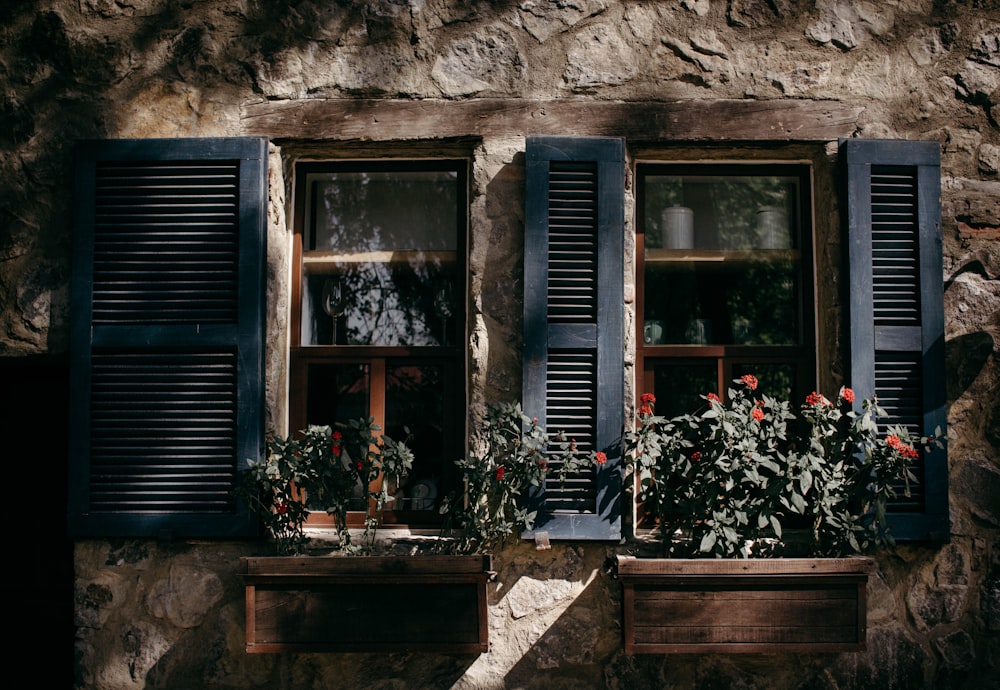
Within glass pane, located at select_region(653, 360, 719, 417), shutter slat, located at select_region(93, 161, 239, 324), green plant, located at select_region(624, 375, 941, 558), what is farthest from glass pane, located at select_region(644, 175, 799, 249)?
shutter slat, located at select_region(93, 161, 239, 324)

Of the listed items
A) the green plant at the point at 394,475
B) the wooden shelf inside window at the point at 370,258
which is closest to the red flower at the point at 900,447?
the green plant at the point at 394,475

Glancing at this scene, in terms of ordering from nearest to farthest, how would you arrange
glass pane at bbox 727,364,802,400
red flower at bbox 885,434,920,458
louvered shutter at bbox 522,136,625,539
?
red flower at bbox 885,434,920,458
louvered shutter at bbox 522,136,625,539
glass pane at bbox 727,364,802,400

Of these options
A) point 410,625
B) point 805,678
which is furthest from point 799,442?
point 410,625

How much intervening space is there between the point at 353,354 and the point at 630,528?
53.2 inches

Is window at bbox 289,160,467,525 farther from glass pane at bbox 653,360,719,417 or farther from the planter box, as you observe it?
glass pane at bbox 653,360,719,417

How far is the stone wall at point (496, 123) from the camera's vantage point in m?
3.36

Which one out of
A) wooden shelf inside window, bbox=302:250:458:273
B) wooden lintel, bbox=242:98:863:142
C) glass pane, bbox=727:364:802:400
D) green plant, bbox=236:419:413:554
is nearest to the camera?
green plant, bbox=236:419:413:554

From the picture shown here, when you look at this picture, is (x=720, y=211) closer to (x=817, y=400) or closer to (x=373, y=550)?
(x=817, y=400)

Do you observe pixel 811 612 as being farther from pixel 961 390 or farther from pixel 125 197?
pixel 125 197

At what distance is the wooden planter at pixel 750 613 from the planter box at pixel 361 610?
585 millimetres

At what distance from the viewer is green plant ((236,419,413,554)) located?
319 cm

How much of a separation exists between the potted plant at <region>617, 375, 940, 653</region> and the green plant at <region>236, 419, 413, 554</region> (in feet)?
3.09

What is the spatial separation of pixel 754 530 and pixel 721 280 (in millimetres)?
1080

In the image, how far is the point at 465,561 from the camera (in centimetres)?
310
